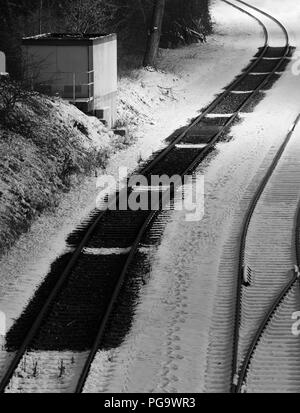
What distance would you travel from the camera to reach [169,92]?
125 ft

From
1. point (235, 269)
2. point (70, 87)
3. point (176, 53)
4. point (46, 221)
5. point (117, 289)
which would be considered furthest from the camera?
point (176, 53)

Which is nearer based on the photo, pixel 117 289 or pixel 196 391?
pixel 196 391

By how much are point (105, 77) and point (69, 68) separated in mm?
1877

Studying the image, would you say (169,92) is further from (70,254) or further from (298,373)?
(298,373)

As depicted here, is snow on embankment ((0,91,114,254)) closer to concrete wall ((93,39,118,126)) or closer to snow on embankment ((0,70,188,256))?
snow on embankment ((0,70,188,256))

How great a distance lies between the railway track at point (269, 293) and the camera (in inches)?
559

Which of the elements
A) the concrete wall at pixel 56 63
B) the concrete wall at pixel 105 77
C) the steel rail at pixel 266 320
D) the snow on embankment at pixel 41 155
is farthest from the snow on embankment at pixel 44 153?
the steel rail at pixel 266 320

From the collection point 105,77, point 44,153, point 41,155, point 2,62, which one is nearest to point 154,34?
point 105,77

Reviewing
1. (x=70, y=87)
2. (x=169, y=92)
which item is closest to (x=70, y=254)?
(x=70, y=87)

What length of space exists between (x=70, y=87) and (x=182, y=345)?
16.1m

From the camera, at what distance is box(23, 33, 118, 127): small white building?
2933 cm

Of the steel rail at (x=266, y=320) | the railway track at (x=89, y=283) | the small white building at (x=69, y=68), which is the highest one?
the small white building at (x=69, y=68)

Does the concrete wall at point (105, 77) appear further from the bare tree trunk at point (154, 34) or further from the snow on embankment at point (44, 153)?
the bare tree trunk at point (154, 34)

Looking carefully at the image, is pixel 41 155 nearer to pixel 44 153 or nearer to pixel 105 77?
pixel 44 153
